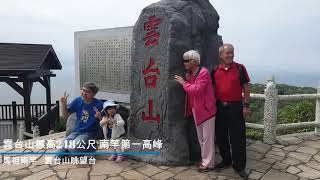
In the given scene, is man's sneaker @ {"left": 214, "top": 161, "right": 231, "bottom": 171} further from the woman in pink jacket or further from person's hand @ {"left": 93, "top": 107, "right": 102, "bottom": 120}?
→ person's hand @ {"left": 93, "top": 107, "right": 102, "bottom": 120}

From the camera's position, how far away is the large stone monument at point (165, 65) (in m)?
4.54

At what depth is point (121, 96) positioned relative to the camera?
747 cm

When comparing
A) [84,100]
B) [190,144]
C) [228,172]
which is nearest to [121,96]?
[84,100]

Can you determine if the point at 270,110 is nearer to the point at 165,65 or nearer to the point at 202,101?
the point at 202,101

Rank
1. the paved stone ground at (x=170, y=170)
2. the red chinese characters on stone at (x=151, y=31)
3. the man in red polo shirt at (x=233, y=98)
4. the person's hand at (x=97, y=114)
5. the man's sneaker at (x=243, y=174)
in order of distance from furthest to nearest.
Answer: the person's hand at (x=97, y=114)
the red chinese characters on stone at (x=151, y=31)
the paved stone ground at (x=170, y=170)
the man's sneaker at (x=243, y=174)
the man in red polo shirt at (x=233, y=98)

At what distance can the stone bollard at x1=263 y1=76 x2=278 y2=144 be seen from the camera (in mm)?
5809

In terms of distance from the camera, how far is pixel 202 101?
13.7 ft

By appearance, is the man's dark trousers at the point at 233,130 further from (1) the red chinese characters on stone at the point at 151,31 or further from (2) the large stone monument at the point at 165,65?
(1) the red chinese characters on stone at the point at 151,31

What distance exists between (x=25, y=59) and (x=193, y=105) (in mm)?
10204

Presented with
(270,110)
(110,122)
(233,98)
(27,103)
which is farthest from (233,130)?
(27,103)

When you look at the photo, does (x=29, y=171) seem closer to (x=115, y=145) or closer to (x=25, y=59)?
(x=115, y=145)

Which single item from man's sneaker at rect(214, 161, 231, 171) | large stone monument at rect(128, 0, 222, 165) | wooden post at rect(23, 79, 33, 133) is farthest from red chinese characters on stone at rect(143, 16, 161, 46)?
wooden post at rect(23, 79, 33, 133)

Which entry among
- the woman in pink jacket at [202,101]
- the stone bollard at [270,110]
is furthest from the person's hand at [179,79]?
the stone bollard at [270,110]

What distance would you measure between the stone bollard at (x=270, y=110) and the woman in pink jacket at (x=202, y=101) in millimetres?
1970
